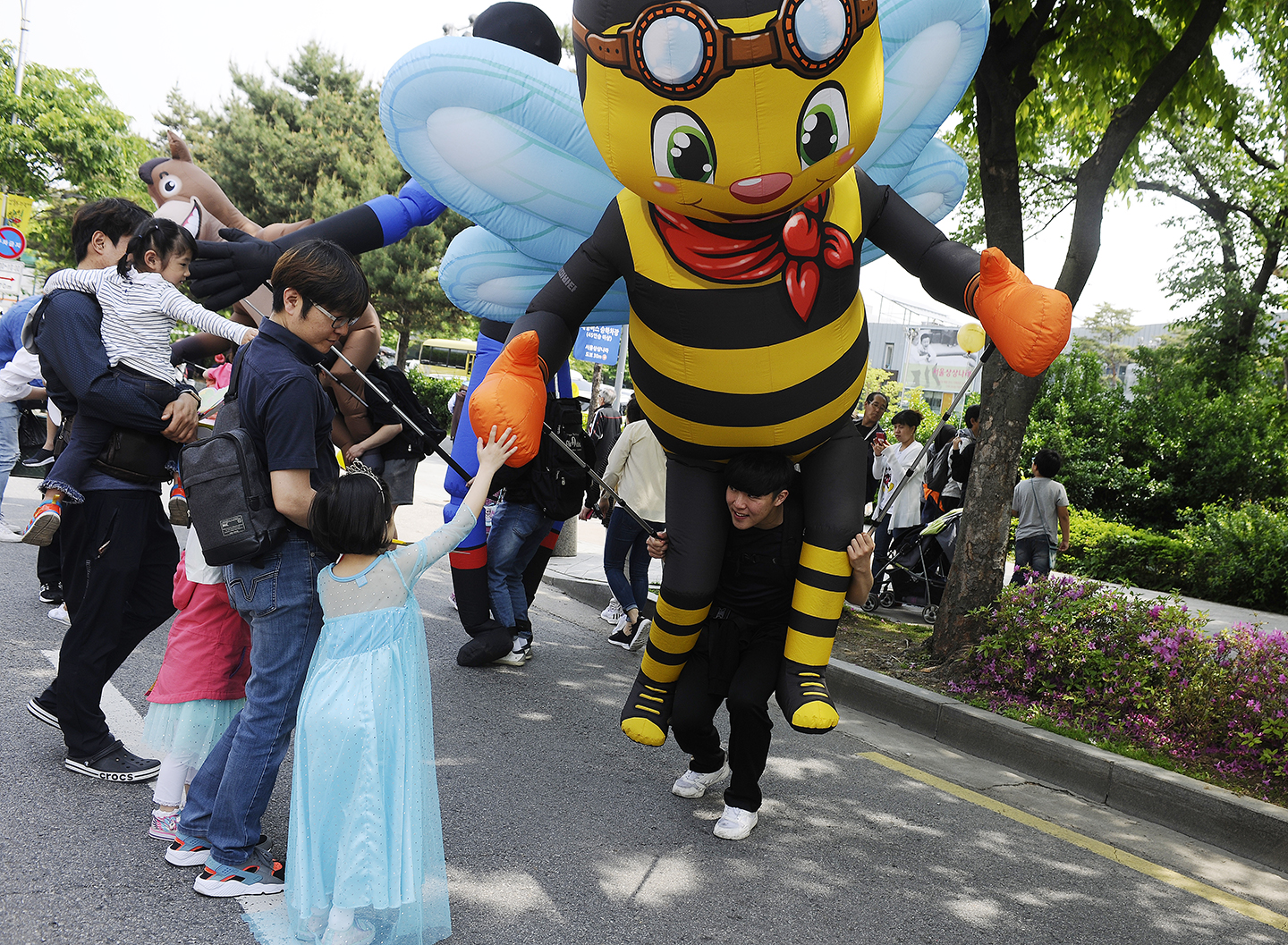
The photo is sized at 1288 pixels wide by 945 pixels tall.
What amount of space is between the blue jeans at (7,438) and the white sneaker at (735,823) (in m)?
5.68

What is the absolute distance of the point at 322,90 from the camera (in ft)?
82.4

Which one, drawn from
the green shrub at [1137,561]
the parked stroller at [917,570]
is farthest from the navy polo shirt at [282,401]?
the green shrub at [1137,561]

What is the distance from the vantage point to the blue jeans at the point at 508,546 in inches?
208

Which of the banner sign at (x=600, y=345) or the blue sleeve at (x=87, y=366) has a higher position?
the banner sign at (x=600, y=345)

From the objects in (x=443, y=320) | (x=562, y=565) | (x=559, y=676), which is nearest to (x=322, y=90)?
(x=443, y=320)

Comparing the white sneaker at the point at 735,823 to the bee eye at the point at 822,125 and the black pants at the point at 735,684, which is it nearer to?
the black pants at the point at 735,684

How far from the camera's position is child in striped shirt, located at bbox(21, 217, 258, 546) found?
3227 millimetres

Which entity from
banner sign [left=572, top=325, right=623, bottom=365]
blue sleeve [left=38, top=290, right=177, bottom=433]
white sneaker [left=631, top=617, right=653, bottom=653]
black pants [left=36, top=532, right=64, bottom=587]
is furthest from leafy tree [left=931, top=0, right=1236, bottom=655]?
banner sign [left=572, top=325, right=623, bottom=365]

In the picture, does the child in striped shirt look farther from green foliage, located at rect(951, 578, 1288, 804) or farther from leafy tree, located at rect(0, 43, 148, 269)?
leafy tree, located at rect(0, 43, 148, 269)

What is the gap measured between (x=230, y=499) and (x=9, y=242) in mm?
14540

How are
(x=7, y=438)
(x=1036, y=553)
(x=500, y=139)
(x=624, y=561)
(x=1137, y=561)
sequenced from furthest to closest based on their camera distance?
1. (x=1137, y=561)
2. (x=1036, y=553)
3. (x=7, y=438)
4. (x=624, y=561)
5. (x=500, y=139)

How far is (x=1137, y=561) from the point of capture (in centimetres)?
1045

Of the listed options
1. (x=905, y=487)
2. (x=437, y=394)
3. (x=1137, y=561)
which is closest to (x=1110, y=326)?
(x=437, y=394)

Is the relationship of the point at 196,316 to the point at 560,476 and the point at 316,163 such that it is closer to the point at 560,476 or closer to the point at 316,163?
the point at 560,476
